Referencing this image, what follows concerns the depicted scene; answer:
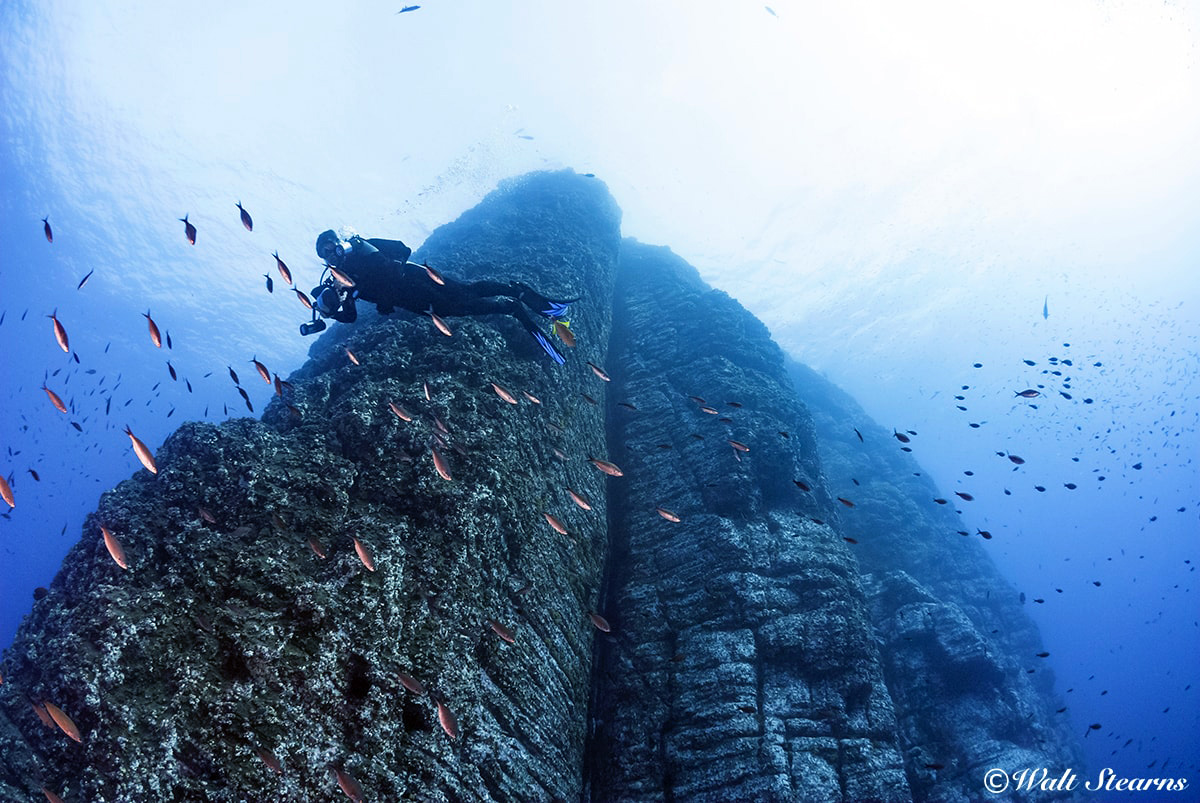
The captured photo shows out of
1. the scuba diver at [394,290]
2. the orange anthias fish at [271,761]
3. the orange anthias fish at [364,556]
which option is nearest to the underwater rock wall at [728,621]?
the scuba diver at [394,290]

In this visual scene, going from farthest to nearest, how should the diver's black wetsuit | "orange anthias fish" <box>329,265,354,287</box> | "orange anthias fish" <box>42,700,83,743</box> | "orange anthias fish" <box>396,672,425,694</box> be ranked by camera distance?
the diver's black wetsuit → "orange anthias fish" <box>329,265,354,287</box> → "orange anthias fish" <box>396,672,425,694</box> → "orange anthias fish" <box>42,700,83,743</box>

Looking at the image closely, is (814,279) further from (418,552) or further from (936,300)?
(418,552)

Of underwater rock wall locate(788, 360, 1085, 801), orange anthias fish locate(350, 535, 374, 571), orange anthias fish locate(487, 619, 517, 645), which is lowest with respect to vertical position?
orange anthias fish locate(487, 619, 517, 645)

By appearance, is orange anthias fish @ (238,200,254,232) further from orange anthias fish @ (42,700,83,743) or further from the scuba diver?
orange anthias fish @ (42,700,83,743)

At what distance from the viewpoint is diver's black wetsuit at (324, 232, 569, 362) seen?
763 cm

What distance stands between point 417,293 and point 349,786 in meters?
6.75

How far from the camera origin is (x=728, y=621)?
8.59 meters

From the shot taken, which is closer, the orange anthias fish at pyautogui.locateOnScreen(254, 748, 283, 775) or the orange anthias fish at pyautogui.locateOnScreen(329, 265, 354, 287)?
the orange anthias fish at pyautogui.locateOnScreen(254, 748, 283, 775)

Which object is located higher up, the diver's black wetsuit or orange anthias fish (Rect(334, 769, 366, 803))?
the diver's black wetsuit

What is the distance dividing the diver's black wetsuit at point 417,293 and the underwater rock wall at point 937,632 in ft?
30.8

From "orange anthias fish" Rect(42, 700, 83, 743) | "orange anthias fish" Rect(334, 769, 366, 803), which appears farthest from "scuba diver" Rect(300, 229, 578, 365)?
"orange anthias fish" Rect(334, 769, 366, 803)

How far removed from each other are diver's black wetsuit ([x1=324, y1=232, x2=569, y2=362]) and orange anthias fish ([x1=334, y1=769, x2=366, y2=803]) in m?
5.94

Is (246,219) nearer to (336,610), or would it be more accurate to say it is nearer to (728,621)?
(336,610)

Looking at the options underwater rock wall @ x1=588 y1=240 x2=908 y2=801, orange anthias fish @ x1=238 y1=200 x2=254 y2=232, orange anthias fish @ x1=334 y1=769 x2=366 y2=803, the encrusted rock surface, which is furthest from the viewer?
underwater rock wall @ x1=588 y1=240 x2=908 y2=801
